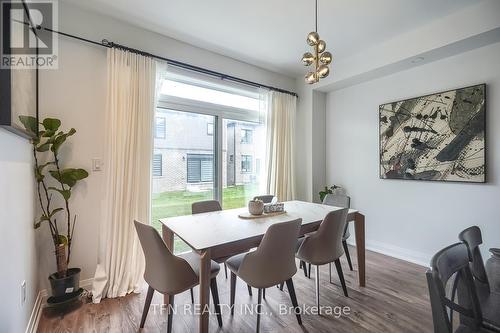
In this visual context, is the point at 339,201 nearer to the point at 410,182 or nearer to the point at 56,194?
the point at 410,182

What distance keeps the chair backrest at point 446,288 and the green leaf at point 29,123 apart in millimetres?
2351

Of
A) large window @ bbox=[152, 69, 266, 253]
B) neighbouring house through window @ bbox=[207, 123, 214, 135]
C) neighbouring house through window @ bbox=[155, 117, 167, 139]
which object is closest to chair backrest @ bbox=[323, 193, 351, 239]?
large window @ bbox=[152, 69, 266, 253]

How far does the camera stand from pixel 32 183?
6.63 feet

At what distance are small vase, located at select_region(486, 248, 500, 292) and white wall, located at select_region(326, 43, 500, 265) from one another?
1322 mm

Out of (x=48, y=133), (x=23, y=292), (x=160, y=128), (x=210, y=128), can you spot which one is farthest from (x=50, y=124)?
(x=210, y=128)

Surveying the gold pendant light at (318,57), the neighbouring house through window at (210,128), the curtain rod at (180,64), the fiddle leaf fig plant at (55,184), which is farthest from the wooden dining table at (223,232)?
the curtain rod at (180,64)

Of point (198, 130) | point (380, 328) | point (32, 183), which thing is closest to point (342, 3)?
point (198, 130)

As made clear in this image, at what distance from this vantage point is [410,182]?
3229 millimetres

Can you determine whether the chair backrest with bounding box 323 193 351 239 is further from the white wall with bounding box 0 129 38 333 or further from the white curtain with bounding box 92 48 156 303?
the white wall with bounding box 0 129 38 333

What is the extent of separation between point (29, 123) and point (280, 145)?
3.03 m

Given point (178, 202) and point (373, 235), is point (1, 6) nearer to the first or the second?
point (178, 202)

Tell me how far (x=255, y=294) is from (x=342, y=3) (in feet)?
9.78

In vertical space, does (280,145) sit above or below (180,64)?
below

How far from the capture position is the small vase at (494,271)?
4.83 ft
